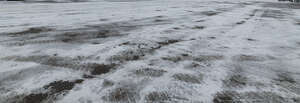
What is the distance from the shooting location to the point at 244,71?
5.87 ft

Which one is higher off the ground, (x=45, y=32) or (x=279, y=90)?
(x=45, y=32)

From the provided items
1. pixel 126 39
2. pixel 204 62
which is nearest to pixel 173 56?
pixel 204 62

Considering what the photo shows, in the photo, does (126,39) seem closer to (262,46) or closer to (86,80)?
(86,80)

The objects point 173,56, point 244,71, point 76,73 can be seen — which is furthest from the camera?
point 173,56

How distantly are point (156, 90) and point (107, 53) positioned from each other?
3.23ft

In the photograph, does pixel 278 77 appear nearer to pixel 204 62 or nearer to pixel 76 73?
pixel 204 62

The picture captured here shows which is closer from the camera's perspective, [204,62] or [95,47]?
[204,62]

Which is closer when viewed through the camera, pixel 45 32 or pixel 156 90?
pixel 156 90

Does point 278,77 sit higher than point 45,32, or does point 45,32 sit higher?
point 45,32

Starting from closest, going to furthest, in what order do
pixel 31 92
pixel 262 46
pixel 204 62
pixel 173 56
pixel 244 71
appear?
1. pixel 31 92
2. pixel 244 71
3. pixel 204 62
4. pixel 173 56
5. pixel 262 46

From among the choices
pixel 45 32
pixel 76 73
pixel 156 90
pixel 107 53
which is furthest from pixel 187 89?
pixel 45 32

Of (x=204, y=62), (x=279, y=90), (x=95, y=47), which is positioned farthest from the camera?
(x=95, y=47)

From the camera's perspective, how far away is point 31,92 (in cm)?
135

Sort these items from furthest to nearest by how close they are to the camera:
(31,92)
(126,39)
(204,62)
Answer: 1. (126,39)
2. (204,62)
3. (31,92)
